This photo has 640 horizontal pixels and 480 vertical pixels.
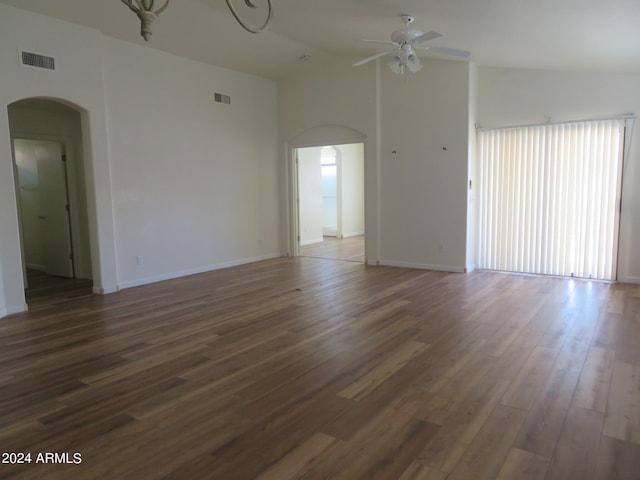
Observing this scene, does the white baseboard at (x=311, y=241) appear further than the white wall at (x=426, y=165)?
Yes

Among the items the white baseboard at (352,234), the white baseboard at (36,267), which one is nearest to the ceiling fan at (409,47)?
the white baseboard at (36,267)

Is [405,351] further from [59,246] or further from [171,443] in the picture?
[59,246]

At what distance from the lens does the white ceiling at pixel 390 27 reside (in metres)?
3.94

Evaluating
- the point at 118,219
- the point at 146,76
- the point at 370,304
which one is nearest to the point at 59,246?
the point at 118,219

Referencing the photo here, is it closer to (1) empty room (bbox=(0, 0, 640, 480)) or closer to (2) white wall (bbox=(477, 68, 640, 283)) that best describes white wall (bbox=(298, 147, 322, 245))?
(1) empty room (bbox=(0, 0, 640, 480))

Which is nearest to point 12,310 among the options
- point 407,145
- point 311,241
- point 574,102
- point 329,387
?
point 329,387

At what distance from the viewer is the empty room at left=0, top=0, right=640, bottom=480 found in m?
2.44

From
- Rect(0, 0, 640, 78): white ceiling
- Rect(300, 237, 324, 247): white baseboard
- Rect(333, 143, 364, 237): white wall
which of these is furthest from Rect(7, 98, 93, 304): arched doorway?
Rect(333, 143, 364, 237): white wall

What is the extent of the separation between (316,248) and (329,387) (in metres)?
6.93

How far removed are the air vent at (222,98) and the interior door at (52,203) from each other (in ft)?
8.18

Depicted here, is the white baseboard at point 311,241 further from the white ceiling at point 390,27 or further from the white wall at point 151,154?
the white ceiling at point 390,27

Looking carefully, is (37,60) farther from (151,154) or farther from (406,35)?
(406,35)

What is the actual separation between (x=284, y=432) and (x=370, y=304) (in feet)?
9.10

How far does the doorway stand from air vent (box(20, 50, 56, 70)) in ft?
18.4
